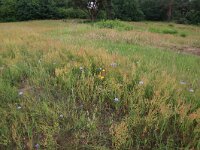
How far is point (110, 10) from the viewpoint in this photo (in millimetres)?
41219

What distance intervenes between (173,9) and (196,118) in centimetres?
5650

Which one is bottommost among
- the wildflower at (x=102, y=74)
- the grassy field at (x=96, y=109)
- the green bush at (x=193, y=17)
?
the grassy field at (x=96, y=109)

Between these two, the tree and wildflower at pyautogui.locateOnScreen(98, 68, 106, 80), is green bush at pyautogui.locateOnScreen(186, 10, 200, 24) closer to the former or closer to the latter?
the tree

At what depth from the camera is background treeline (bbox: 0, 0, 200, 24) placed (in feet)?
133

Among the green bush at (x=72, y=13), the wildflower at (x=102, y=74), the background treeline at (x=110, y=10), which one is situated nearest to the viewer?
the wildflower at (x=102, y=74)

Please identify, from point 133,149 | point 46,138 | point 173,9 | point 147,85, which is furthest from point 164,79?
point 173,9

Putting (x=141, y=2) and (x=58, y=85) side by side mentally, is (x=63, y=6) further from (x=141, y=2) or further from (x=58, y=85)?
(x=58, y=85)

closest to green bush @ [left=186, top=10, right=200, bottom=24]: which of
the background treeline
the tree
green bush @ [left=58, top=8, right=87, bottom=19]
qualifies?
the background treeline

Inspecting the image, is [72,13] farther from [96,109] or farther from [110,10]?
[96,109]

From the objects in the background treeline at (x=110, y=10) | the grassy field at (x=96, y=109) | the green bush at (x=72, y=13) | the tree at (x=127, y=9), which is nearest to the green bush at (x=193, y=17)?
the background treeline at (x=110, y=10)

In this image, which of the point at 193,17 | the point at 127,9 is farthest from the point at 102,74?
the point at 193,17

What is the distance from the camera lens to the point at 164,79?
3.55 meters

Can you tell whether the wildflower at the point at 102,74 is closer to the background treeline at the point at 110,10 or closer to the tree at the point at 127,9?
the background treeline at the point at 110,10

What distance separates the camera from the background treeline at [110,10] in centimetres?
4044
